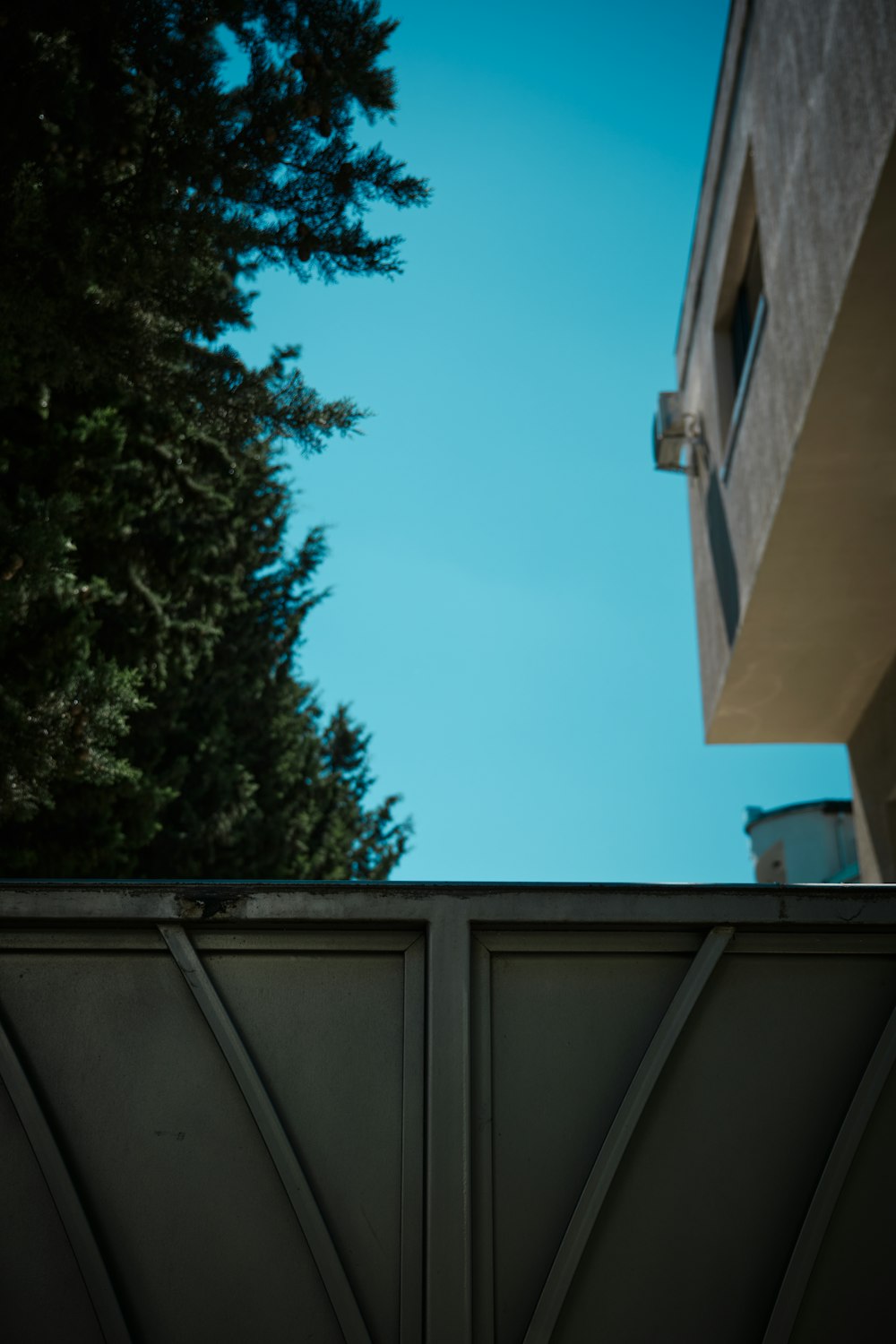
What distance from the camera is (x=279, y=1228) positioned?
3.27 meters

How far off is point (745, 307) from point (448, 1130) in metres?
9.07

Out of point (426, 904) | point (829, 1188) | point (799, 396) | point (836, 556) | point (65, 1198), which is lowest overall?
point (829, 1188)

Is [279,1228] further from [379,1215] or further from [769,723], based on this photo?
[769,723]

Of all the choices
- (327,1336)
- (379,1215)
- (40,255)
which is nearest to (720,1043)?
(379,1215)

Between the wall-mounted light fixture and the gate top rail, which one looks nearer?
the gate top rail

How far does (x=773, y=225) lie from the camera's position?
8.16 meters

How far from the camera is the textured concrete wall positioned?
604 centimetres

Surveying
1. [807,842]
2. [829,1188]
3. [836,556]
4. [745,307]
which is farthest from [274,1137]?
[807,842]

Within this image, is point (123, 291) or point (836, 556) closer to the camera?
point (123, 291)

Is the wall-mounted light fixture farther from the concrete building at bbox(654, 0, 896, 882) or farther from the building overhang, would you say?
the building overhang

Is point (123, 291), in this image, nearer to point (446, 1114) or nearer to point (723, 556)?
point (446, 1114)

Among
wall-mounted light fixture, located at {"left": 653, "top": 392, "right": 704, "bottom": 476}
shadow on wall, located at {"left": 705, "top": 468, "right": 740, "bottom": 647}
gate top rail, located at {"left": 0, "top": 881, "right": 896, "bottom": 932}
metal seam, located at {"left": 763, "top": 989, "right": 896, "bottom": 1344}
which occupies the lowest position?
metal seam, located at {"left": 763, "top": 989, "right": 896, "bottom": 1344}

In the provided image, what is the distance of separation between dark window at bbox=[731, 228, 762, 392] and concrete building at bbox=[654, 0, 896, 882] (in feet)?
0.10

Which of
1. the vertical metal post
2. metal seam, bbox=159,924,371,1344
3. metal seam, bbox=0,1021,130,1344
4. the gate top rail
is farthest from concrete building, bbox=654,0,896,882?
metal seam, bbox=0,1021,130,1344
